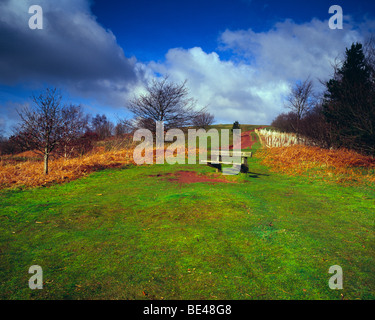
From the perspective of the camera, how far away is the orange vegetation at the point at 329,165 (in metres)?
8.66

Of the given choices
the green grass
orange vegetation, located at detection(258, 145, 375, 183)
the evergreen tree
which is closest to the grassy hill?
the green grass

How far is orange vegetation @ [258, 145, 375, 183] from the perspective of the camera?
8656mm

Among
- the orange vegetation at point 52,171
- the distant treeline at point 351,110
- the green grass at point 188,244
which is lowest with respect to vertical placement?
the green grass at point 188,244

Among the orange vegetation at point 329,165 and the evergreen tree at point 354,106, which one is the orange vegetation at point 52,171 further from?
the evergreen tree at point 354,106

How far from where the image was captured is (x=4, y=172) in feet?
28.7

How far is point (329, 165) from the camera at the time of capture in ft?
33.1

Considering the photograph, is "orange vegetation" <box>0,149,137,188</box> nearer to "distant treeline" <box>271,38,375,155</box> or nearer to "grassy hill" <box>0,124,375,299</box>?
"grassy hill" <box>0,124,375,299</box>

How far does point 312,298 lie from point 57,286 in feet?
10.0

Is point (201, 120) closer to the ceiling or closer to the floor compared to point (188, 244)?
closer to the ceiling

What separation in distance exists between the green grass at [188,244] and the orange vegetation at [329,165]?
2062 mm

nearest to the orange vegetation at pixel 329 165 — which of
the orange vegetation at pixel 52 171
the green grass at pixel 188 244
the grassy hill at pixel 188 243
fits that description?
the grassy hill at pixel 188 243

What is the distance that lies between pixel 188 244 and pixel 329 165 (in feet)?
31.0

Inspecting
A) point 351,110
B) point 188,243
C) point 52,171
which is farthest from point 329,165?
point 52,171

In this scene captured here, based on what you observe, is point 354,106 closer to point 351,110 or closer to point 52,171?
point 351,110
